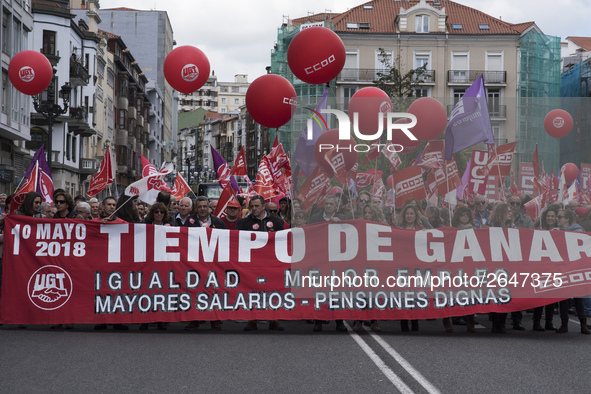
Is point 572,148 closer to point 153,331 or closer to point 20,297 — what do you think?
point 153,331

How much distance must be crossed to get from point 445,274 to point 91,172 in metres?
51.0

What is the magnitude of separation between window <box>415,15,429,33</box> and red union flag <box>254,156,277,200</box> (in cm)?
5012

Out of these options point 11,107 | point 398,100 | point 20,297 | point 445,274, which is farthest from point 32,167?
point 11,107

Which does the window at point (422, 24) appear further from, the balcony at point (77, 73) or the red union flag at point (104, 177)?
the red union flag at point (104, 177)

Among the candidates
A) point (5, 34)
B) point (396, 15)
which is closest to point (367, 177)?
point (5, 34)

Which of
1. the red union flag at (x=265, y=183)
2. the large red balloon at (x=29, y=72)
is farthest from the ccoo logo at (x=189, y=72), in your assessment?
the red union flag at (x=265, y=183)

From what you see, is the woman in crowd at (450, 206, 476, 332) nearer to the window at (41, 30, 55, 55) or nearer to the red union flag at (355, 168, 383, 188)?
the red union flag at (355, 168, 383, 188)

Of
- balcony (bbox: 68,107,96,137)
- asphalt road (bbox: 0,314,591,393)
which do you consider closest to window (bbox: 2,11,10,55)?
balcony (bbox: 68,107,96,137)

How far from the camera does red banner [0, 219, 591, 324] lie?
1129cm

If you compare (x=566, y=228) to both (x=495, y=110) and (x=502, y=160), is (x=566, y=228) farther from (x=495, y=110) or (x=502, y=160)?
(x=495, y=110)

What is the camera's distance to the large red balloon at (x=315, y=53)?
1394 centimetres

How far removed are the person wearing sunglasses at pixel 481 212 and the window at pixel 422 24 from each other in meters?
57.9

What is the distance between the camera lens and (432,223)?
11.5 meters

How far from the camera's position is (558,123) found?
11.7 meters
